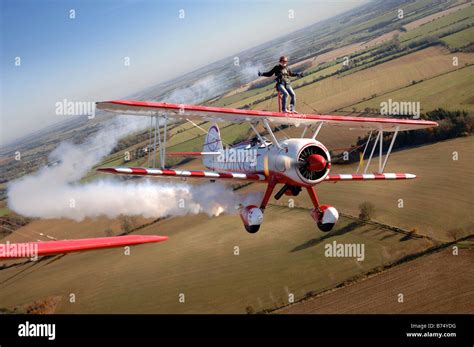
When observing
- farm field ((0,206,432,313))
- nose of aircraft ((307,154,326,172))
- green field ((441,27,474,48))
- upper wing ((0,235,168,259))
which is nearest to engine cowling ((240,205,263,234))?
nose of aircraft ((307,154,326,172))

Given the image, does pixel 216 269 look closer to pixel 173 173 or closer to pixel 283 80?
pixel 173 173

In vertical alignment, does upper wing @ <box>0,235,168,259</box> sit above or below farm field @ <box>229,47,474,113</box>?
below

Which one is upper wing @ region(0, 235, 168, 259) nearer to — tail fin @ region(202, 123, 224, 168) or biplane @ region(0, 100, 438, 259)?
biplane @ region(0, 100, 438, 259)

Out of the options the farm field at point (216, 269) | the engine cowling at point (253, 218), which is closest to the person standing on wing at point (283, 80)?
the engine cowling at point (253, 218)

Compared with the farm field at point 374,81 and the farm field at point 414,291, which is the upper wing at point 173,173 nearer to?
the farm field at point 414,291

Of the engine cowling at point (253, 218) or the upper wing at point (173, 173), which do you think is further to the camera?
the engine cowling at point (253, 218)

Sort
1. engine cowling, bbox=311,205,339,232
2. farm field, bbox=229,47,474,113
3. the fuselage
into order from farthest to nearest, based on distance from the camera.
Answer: farm field, bbox=229,47,474,113, engine cowling, bbox=311,205,339,232, the fuselage

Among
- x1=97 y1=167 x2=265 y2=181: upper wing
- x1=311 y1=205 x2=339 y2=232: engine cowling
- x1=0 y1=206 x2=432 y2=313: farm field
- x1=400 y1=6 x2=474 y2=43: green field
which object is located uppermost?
x1=400 y1=6 x2=474 y2=43: green field

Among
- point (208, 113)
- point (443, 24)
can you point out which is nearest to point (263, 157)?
point (208, 113)

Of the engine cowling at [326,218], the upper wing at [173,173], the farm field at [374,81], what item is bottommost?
the engine cowling at [326,218]

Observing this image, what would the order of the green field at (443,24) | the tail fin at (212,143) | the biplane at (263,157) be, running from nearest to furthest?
the biplane at (263,157)
the tail fin at (212,143)
the green field at (443,24)
